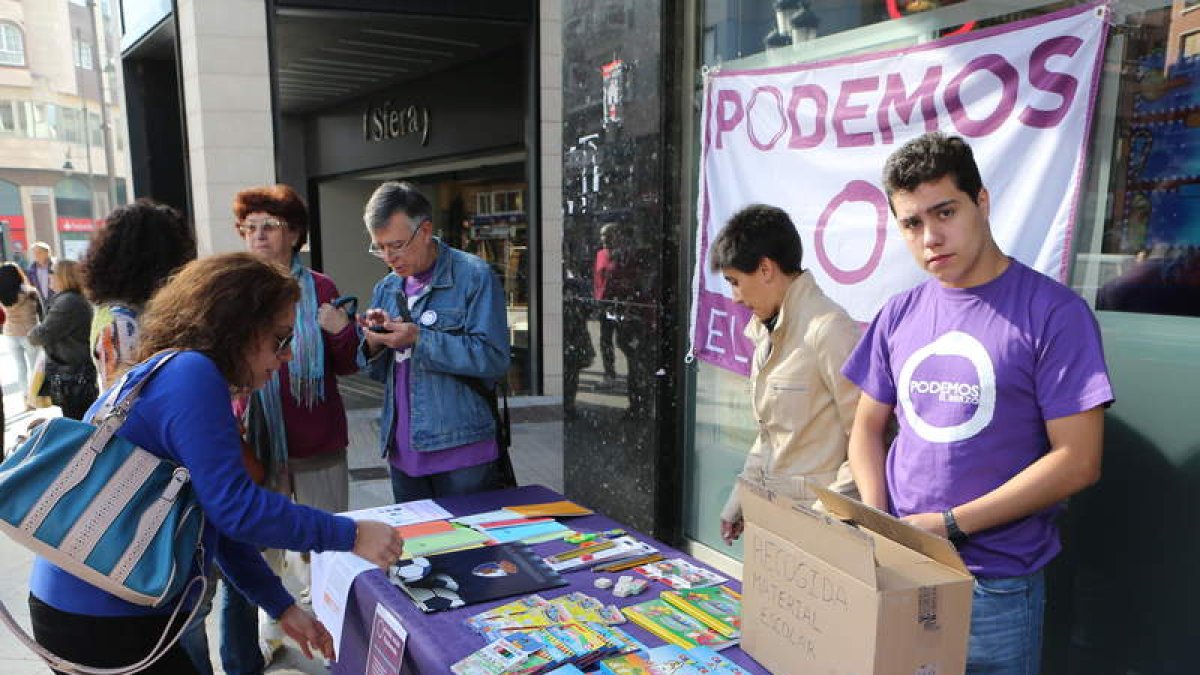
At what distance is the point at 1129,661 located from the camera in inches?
79.1

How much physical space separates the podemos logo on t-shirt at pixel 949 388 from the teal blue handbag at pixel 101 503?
146 cm

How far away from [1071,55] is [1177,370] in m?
0.85

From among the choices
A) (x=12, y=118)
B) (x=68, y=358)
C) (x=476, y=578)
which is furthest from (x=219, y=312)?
(x=12, y=118)

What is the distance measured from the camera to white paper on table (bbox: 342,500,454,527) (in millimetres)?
2238

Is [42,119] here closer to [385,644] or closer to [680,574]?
[385,644]

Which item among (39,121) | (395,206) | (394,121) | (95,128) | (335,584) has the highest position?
(95,128)

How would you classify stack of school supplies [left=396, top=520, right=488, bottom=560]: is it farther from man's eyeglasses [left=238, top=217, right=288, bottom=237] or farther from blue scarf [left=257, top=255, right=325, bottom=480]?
man's eyeglasses [left=238, top=217, right=288, bottom=237]

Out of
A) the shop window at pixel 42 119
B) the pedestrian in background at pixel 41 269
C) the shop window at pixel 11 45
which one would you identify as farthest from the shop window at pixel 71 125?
the pedestrian in background at pixel 41 269

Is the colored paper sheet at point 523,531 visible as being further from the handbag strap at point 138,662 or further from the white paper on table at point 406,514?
the handbag strap at point 138,662

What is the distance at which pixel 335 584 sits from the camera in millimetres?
1992

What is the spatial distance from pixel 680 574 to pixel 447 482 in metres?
1.09

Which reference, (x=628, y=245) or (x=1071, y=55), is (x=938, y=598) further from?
(x=628, y=245)

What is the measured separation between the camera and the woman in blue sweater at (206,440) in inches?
56.4

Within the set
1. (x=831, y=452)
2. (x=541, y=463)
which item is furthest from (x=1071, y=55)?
(x=541, y=463)
